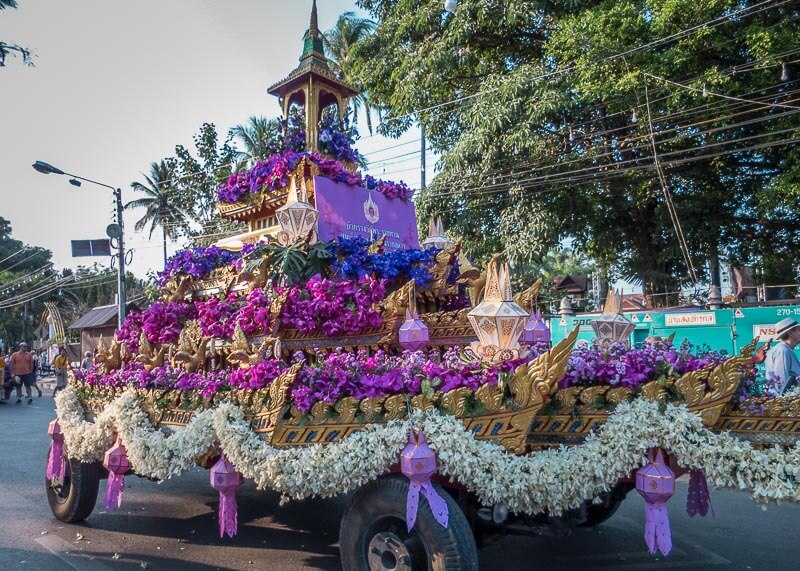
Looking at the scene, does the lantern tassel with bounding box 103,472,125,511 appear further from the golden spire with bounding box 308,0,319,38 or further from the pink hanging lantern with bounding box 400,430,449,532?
the golden spire with bounding box 308,0,319,38

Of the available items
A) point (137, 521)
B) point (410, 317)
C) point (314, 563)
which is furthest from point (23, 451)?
point (410, 317)

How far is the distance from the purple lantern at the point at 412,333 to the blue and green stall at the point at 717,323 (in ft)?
24.0

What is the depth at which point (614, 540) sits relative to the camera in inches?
190

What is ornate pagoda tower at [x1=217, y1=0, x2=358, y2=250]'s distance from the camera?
5.71 metres

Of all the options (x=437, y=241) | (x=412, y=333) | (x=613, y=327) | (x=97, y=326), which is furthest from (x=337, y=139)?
(x=97, y=326)

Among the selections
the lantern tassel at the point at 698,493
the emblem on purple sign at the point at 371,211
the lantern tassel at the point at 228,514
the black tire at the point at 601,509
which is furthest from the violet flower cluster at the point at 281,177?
the lantern tassel at the point at 698,493

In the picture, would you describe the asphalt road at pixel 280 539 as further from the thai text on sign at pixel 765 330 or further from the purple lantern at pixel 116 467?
the thai text on sign at pixel 765 330

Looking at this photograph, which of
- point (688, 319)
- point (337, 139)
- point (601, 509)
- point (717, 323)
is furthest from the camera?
point (688, 319)

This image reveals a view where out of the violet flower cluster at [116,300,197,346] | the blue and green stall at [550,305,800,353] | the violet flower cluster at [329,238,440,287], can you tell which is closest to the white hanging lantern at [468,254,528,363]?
the violet flower cluster at [329,238,440,287]

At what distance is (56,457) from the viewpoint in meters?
5.33

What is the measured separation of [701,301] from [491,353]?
12.7 metres

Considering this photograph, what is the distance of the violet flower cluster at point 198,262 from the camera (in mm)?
5562

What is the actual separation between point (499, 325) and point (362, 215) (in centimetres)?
279

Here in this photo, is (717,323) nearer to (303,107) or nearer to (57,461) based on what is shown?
(303,107)
